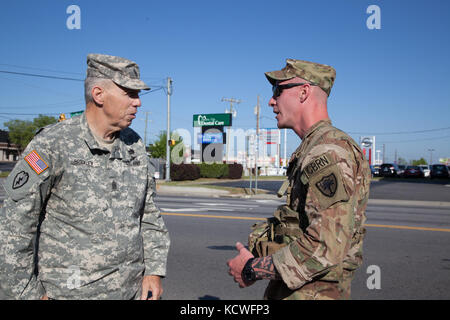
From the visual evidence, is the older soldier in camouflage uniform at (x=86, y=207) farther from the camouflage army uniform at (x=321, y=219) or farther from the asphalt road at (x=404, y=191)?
the asphalt road at (x=404, y=191)

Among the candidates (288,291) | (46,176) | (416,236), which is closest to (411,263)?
(416,236)

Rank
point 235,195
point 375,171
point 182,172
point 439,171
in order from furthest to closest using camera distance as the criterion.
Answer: point 375,171, point 439,171, point 182,172, point 235,195

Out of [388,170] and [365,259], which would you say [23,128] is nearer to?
[388,170]

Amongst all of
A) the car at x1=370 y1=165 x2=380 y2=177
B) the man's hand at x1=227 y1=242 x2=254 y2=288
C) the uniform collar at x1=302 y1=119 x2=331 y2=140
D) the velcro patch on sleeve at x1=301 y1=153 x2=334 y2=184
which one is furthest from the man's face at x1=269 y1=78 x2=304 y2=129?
the car at x1=370 y1=165 x2=380 y2=177

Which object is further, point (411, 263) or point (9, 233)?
point (411, 263)

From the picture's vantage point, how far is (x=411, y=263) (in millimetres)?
5902

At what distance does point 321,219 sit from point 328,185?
155 millimetres

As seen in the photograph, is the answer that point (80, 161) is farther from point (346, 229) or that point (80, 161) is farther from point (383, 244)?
point (383, 244)

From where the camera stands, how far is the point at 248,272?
1927 millimetres

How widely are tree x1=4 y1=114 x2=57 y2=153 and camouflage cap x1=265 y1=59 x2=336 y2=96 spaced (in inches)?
2824

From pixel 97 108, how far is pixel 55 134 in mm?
288

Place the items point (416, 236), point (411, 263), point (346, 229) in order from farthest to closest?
point (416, 236)
point (411, 263)
point (346, 229)

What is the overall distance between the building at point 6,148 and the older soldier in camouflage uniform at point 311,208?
285 feet

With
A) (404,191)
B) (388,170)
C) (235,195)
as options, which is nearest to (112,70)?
(235,195)
